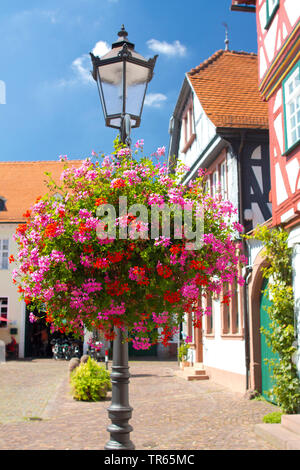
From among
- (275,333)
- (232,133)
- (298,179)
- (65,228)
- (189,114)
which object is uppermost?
(189,114)

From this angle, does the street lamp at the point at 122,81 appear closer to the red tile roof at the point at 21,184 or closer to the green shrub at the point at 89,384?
the green shrub at the point at 89,384

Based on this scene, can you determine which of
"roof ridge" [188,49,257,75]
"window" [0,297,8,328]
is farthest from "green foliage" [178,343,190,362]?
"window" [0,297,8,328]

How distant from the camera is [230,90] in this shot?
1670 cm

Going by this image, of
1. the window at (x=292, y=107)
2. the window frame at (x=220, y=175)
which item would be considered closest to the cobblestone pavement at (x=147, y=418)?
the window at (x=292, y=107)

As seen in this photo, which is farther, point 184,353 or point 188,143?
point 184,353

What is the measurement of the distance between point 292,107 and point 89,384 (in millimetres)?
7314

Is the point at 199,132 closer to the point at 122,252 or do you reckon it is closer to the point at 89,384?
the point at 89,384

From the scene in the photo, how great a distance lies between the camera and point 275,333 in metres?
9.85

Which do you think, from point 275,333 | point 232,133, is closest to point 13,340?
point 232,133

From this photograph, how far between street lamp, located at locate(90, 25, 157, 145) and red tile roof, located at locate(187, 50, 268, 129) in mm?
9112

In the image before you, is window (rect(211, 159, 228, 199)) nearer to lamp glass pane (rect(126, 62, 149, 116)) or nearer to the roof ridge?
the roof ridge

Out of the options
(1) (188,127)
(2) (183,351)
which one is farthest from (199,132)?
(2) (183,351)

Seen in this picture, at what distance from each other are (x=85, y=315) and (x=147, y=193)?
41.7 inches
